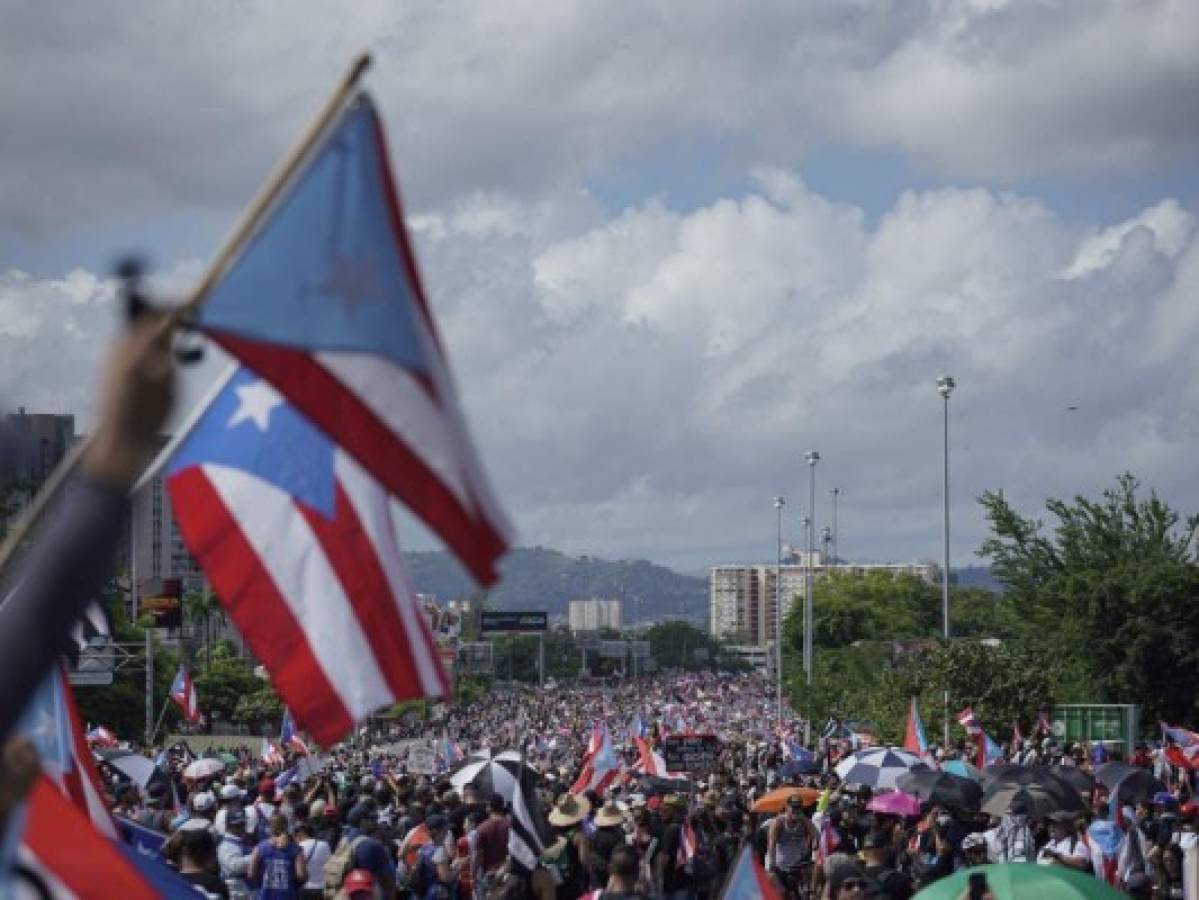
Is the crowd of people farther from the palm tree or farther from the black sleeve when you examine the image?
the palm tree

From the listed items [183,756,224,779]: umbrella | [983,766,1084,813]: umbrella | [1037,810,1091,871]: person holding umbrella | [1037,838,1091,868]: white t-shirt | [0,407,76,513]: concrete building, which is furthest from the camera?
[183,756,224,779]: umbrella

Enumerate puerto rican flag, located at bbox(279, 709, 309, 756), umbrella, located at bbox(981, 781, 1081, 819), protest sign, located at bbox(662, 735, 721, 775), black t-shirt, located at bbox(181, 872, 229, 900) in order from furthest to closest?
protest sign, located at bbox(662, 735, 721, 775), puerto rican flag, located at bbox(279, 709, 309, 756), umbrella, located at bbox(981, 781, 1081, 819), black t-shirt, located at bbox(181, 872, 229, 900)

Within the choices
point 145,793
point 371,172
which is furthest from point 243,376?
point 145,793

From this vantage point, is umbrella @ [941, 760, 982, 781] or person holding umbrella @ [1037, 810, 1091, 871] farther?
umbrella @ [941, 760, 982, 781]

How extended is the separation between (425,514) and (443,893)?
1240cm

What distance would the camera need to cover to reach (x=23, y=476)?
3877 millimetres

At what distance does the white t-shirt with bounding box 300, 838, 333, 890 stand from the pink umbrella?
9.59m

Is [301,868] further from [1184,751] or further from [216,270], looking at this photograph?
[1184,751]

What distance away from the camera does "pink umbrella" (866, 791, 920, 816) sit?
2498 centimetres

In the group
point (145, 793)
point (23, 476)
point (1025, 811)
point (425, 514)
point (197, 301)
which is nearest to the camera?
point (23, 476)

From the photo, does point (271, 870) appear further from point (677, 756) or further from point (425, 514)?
point (677, 756)

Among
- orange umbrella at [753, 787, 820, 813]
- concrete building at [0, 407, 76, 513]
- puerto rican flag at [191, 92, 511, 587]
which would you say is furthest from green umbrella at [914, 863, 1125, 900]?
orange umbrella at [753, 787, 820, 813]

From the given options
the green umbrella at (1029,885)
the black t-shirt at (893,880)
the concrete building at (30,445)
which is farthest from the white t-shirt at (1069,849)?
the concrete building at (30,445)

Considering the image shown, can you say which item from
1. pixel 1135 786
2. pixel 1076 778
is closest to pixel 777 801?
pixel 1076 778
